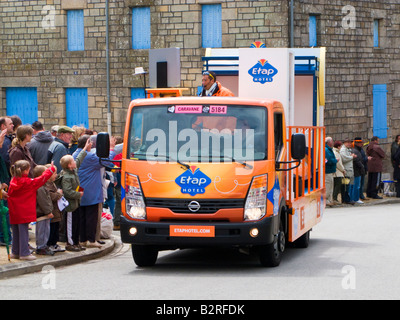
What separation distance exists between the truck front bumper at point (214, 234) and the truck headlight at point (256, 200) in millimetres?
90

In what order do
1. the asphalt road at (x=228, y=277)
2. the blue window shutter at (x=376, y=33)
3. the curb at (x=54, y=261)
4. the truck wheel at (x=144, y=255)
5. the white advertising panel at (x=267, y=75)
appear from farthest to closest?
1. the blue window shutter at (x=376, y=33)
2. the white advertising panel at (x=267, y=75)
3. the truck wheel at (x=144, y=255)
4. the curb at (x=54, y=261)
5. the asphalt road at (x=228, y=277)

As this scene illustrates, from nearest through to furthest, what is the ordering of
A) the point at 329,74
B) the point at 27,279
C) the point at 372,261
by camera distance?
the point at 27,279, the point at 372,261, the point at 329,74

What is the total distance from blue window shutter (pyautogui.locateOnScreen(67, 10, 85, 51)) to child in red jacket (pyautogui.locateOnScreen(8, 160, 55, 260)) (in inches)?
760

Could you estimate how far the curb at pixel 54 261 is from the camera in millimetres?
11190

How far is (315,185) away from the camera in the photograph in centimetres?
1441

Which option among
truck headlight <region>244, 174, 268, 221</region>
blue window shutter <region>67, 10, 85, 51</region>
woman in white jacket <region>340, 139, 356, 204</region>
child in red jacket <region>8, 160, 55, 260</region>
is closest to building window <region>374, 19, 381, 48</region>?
woman in white jacket <region>340, 139, 356, 204</region>

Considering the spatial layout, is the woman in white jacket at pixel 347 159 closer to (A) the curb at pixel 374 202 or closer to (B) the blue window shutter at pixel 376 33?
(A) the curb at pixel 374 202

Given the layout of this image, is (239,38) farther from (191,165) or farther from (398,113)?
(191,165)

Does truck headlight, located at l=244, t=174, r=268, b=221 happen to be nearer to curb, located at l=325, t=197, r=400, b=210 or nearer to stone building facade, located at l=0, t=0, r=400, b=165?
curb, located at l=325, t=197, r=400, b=210

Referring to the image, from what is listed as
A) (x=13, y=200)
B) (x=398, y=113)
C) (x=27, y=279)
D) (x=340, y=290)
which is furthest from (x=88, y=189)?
(x=398, y=113)

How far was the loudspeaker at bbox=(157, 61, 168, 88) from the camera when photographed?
16.9m

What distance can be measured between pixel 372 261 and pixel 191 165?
10.5ft

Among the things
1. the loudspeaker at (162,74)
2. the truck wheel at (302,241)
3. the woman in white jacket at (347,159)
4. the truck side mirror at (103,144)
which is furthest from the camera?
the woman in white jacket at (347,159)

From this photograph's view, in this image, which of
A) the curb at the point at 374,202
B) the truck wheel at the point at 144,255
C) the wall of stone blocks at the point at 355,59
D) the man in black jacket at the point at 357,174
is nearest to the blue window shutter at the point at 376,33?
the wall of stone blocks at the point at 355,59
